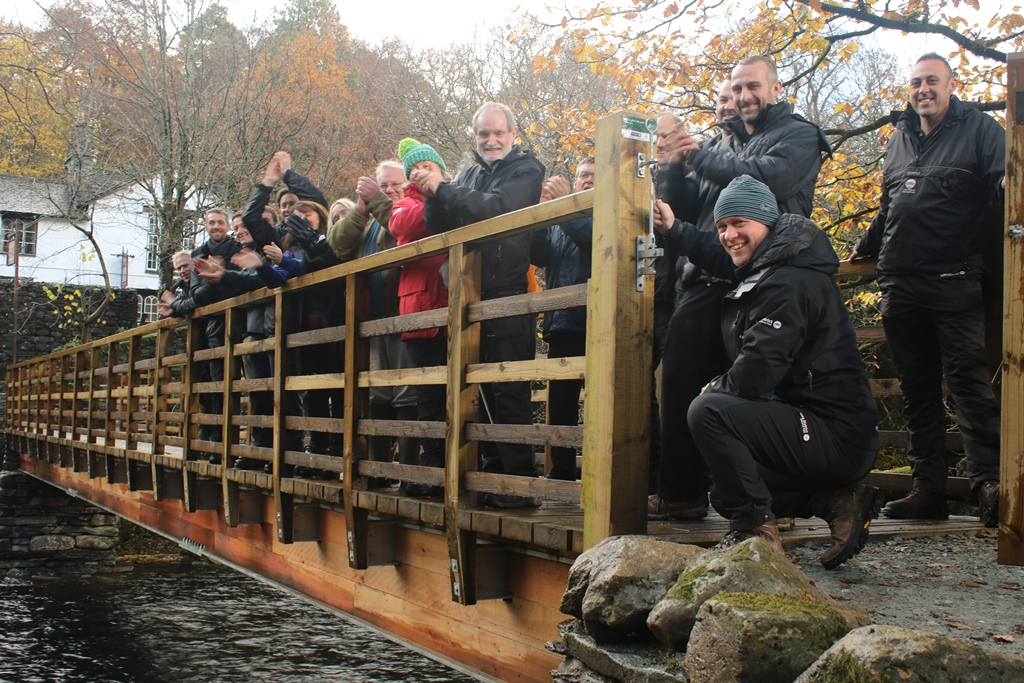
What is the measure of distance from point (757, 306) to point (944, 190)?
64.8 inches

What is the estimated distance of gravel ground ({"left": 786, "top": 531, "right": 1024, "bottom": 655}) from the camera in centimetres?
290

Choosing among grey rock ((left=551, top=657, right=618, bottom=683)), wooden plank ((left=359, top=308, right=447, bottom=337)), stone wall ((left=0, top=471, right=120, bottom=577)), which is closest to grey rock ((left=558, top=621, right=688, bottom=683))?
grey rock ((left=551, top=657, right=618, bottom=683))

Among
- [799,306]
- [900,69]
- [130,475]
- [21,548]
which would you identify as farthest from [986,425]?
[900,69]

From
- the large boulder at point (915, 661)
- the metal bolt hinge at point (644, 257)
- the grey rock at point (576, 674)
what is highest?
the metal bolt hinge at point (644, 257)

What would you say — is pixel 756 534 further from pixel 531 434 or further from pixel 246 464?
pixel 246 464

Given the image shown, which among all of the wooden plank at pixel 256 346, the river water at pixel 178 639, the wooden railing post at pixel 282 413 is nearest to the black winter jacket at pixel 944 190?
the wooden railing post at pixel 282 413

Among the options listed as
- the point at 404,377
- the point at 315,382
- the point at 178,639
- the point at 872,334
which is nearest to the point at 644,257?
the point at 404,377

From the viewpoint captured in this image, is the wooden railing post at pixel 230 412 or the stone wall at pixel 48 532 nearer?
the wooden railing post at pixel 230 412

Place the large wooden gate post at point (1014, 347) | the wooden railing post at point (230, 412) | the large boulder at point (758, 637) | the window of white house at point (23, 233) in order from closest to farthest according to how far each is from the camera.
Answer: the large boulder at point (758, 637) < the large wooden gate post at point (1014, 347) < the wooden railing post at point (230, 412) < the window of white house at point (23, 233)

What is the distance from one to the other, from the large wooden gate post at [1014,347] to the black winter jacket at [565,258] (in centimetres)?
203

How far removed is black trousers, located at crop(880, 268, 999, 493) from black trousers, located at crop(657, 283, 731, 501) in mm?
1107

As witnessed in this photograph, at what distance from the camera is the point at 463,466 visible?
443cm

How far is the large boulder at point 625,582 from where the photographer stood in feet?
9.59

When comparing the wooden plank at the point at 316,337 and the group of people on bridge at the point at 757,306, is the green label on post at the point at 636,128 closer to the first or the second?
the group of people on bridge at the point at 757,306
